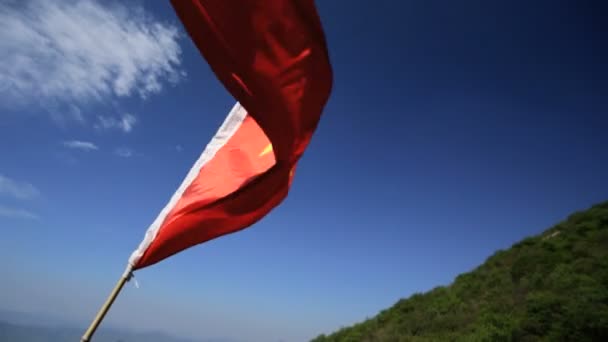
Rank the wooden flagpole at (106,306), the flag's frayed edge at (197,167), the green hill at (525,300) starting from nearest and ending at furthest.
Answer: the wooden flagpole at (106,306) < the flag's frayed edge at (197,167) < the green hill at (525,300)

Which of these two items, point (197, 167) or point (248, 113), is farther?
point (197, 167)

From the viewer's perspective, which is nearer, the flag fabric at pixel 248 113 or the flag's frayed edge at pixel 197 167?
the flag fabric at pixel 248 113

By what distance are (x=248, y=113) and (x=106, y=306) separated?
6.55ft

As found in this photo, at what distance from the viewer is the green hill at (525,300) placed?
9266mm

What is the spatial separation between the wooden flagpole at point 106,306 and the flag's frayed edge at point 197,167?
0.15 feet

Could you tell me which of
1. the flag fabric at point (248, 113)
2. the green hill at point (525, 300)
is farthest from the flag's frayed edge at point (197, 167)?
the green hill at point (525, 300)

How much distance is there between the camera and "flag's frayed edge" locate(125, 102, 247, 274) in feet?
11.8

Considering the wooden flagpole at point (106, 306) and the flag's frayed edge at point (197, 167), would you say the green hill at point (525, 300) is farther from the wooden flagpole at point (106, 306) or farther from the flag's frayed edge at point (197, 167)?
the wooden flagpole at point (106, 306)

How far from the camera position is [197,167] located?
167 inches

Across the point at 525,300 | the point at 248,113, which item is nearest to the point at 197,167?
the point at 248,113

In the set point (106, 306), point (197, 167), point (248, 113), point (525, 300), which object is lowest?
point (525, 300)

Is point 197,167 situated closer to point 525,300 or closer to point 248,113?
point 248,113

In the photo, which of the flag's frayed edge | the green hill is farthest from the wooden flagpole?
the green hill

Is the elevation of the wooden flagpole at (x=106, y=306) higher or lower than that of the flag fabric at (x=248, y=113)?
lower
